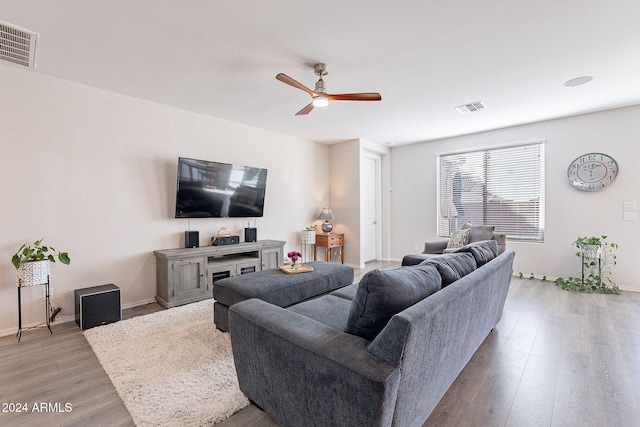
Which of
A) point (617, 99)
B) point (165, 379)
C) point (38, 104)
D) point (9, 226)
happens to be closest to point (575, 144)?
point (617, 99)

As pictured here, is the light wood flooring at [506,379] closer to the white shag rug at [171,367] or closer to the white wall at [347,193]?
the white shag rug at [171,367]

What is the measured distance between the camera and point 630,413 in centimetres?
165

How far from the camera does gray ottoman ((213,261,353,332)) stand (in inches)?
97.6

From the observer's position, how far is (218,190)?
4.09 metres

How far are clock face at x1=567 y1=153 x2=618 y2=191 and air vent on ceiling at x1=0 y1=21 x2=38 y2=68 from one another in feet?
21.2

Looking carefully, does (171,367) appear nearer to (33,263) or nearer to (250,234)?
(33,263)

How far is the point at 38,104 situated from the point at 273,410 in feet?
11.9

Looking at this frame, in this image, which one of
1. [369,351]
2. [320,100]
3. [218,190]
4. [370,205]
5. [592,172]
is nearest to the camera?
[369,351]

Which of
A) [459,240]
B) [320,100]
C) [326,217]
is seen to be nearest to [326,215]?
[326,217]

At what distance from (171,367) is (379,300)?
1.77 m

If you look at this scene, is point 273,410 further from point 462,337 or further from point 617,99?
point 617,99

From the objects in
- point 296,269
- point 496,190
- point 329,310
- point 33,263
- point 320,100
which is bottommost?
point 329,310

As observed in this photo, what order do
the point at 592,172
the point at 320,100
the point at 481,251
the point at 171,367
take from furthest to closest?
the point at 592,172 < the point at 320,100 < the point at 481,251 < the point at 171,367

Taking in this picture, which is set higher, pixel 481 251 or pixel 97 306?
pixel 481 251
